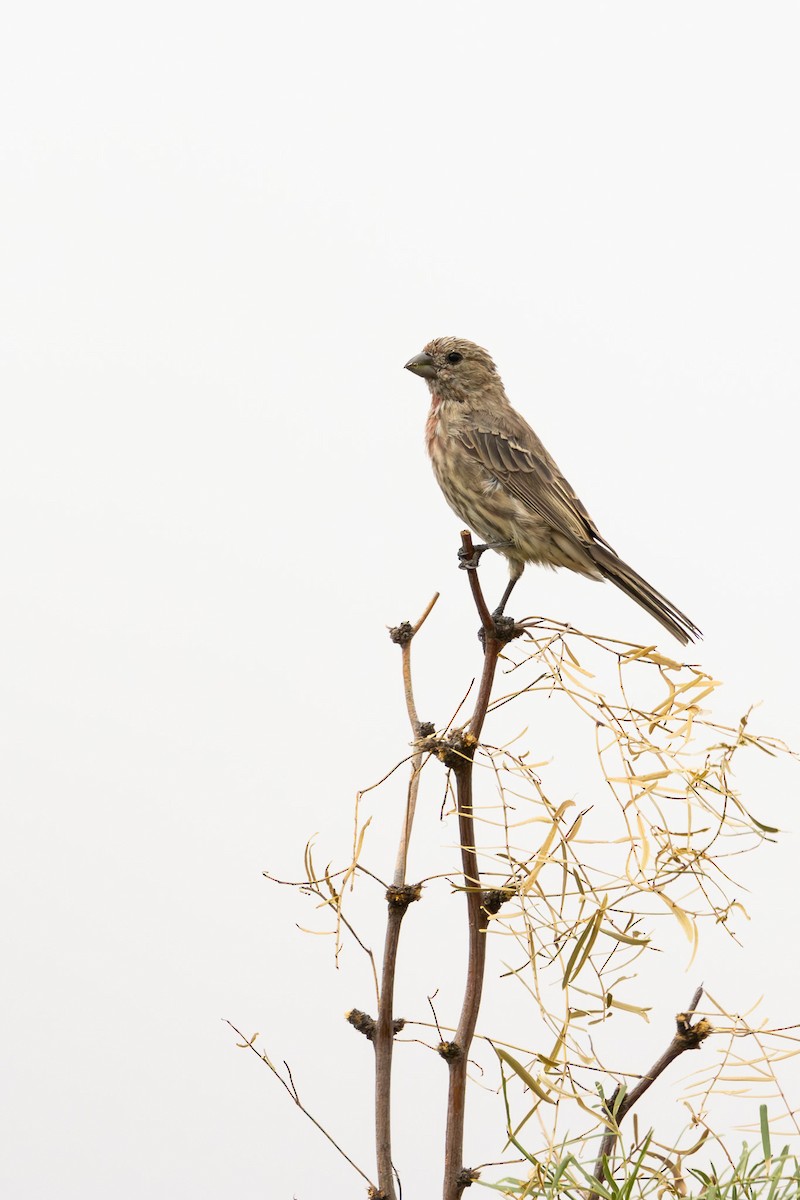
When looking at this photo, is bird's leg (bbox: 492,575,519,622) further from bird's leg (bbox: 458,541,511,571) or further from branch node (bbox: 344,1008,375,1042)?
branch node (bbox: 344,1008,375,1042)

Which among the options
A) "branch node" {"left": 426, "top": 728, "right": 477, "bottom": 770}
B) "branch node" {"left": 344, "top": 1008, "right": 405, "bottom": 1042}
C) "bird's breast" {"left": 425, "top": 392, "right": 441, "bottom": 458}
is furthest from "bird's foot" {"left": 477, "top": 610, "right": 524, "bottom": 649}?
"bird's breast" {"left": 425, "top": 392, "right": 441, "bottom": 458}

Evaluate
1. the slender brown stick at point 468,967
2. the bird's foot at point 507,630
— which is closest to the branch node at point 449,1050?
the slender brown stick at point 468,967

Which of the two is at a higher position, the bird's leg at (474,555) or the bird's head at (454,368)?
the bird's head at (454,368)

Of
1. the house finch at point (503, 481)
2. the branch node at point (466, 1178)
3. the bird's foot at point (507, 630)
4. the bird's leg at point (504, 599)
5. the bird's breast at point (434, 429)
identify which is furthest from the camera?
the bird's breast at point (434, 429)

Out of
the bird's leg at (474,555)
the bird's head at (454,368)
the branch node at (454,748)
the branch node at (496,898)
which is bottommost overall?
the branch node at (496,898)

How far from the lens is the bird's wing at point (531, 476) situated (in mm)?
2381

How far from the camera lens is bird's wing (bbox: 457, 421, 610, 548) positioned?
2381 mm

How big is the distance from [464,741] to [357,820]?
0.19m

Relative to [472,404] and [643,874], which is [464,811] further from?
[472,404]

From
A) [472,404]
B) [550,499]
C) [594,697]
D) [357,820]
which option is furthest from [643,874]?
[472,404]

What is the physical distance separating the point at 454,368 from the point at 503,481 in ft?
1.07

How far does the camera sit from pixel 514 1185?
129 cm

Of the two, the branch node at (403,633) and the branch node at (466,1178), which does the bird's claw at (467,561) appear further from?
the branch node at (466,1178)

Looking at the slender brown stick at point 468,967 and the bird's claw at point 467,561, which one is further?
the bird's claw at point 467,561
